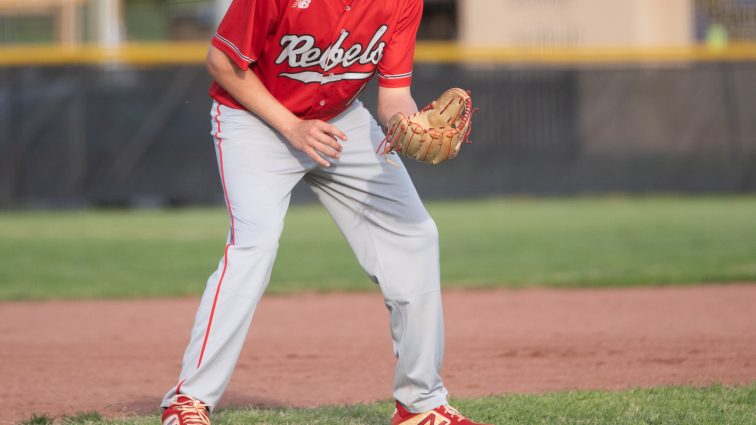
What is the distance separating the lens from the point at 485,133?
47.5ft

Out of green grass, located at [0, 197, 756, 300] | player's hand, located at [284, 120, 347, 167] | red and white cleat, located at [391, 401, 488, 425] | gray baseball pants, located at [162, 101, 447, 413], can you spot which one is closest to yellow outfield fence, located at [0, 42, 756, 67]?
green grass, located at [0, 197, 756, 300]

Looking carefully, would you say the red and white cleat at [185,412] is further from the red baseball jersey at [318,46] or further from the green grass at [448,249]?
the green grass at [448,249]

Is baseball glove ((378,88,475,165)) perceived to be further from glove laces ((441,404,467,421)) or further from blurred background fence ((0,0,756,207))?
blurred background fence ((0,0,756,207))

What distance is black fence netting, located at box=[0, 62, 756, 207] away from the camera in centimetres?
1359

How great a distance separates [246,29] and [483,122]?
37.5 ft

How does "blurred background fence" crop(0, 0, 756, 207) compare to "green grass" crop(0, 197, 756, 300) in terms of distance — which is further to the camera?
"blurred background fence" crop(0, 0, 756, 207)

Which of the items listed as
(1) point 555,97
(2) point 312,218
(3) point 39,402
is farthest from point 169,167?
(3) point 39,402

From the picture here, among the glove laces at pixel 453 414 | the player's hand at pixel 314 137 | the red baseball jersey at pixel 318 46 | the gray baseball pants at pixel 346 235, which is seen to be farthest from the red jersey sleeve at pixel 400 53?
the glove laces at pixel 453 414

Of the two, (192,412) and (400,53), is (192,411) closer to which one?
(192,412)

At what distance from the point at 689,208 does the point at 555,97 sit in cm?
250

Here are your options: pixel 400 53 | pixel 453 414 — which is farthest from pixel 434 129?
pixel 453 414

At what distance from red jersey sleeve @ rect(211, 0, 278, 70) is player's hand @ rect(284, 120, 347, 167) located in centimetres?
24

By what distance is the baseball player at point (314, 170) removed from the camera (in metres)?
3.20

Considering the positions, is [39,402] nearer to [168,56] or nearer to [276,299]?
[276,299]
